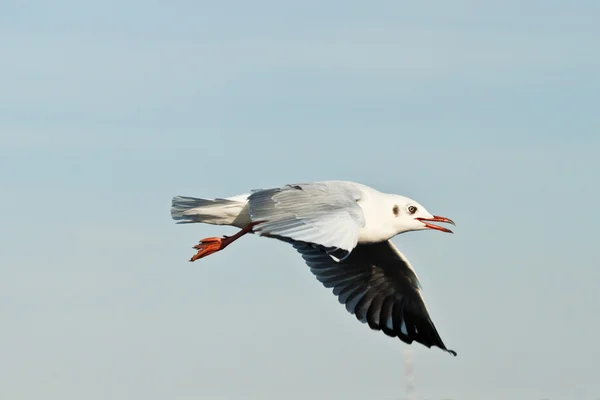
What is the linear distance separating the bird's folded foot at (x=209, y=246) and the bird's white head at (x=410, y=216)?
1.56 meters

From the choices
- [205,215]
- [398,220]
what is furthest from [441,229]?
[205,215]

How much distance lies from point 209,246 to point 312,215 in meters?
2.14

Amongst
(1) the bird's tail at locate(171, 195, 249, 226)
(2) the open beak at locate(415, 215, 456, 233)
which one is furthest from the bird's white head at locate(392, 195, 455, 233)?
(1) the bird's tail at locate(171, 195, 249, 226)

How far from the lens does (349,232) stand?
8266mm

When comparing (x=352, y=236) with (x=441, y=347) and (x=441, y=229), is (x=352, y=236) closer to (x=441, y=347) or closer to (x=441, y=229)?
(x=441, y=229)

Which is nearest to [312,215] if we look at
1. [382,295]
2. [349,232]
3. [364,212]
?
[349,232]

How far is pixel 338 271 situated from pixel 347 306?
0.35 meters

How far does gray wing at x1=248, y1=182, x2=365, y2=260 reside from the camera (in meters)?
8.15

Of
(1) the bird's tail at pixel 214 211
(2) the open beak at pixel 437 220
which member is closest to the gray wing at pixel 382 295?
(2) the open beak at pixel 437 220

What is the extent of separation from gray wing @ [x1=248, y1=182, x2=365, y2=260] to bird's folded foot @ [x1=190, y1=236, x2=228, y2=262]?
971 mm

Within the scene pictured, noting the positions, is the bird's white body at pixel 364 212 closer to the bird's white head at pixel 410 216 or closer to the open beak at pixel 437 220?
the bird's white head at pixel 410 216

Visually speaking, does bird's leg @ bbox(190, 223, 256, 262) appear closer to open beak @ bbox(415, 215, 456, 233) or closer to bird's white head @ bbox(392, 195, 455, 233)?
bird's white head @ bbox(392, 195, 455, 233)

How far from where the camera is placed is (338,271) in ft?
37.6

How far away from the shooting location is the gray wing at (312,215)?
815cm
